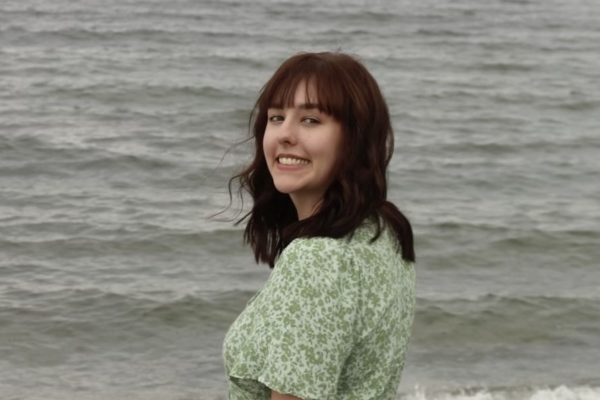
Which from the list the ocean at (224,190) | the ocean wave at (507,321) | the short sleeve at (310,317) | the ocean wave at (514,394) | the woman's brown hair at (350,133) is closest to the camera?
the short sleeve at (310,317)

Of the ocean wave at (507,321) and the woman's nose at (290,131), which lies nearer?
the woman's nose at (290,131)

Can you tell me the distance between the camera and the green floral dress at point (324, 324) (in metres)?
2.24

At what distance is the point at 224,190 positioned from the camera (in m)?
10.4

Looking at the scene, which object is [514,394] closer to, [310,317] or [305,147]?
[305,147]

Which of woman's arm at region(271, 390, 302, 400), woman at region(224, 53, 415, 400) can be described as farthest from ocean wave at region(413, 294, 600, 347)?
woman's arm at region(271, 390, 302, 400)

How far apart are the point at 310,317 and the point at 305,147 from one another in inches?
13.7

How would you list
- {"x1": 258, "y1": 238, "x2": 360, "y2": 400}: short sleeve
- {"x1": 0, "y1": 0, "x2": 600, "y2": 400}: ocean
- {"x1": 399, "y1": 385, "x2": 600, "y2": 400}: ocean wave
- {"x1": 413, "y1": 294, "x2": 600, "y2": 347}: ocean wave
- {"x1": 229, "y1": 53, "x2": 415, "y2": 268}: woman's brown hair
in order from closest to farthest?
1. {"x1": 258, "y1": 238, "x2": 360, "y2": 400}: short sleeve
2. {"x1": 229, "y1": 53, "x2": 415, "y2": 268}: woman's brown hair
3. {"x1": 399, "y1": 385, "x2": 600, "y2": 400}: ocean wave
4. {"x1": 0, "y1": 0, "x2": 600, "y2": 400}: ocean
5. {"x1": 413, "y1": 294, "x2": 600, "y2": 347}: ocean wave

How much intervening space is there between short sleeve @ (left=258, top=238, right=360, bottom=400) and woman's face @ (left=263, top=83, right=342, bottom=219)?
0.19m

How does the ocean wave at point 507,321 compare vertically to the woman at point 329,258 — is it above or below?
below

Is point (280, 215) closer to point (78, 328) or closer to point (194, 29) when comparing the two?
point (78, 328)

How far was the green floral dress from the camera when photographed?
88.0 inches

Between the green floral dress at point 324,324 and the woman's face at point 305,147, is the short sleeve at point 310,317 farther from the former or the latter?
the woman's face at point 305,147

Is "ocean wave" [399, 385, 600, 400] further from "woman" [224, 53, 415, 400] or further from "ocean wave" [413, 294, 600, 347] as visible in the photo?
"woman" [224, 53, 415, 400]

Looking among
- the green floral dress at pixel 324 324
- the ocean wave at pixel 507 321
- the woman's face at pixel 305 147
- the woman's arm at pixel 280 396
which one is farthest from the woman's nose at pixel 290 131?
→ the ocean wave at pixel 507 321
